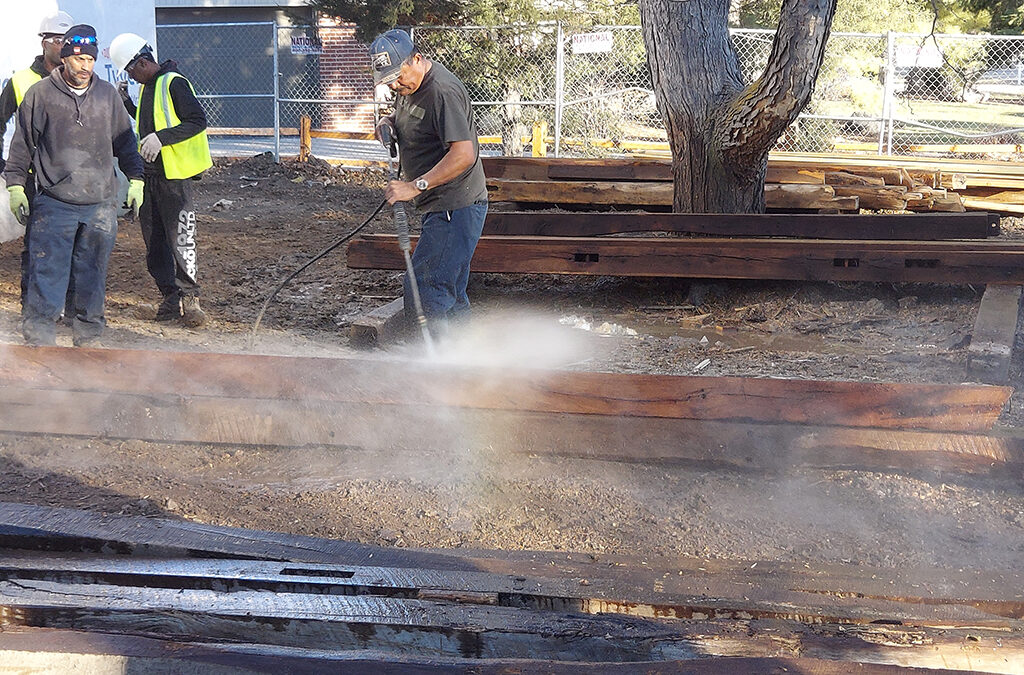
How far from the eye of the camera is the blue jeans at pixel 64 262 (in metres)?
5.86

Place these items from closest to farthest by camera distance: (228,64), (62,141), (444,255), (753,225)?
1. (444,255)
2. (62,141)
3. (753,225)
4. (228,64)

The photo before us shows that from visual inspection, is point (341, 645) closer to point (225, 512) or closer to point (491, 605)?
point (491, 605)

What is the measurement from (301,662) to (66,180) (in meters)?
4.35

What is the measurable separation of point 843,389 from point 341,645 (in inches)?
88.3

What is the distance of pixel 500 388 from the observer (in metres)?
4.24

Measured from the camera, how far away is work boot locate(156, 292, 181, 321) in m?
7.23

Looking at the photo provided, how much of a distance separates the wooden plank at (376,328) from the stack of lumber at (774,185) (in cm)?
360

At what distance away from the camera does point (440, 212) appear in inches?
217

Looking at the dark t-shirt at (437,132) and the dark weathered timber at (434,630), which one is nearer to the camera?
the dark weathered timber at (434,630)

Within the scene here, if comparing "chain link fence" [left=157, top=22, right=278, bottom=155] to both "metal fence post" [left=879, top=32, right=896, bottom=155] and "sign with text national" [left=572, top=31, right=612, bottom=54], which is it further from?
"metal fence post" [left=879, top=32, right=896, bottom=155]

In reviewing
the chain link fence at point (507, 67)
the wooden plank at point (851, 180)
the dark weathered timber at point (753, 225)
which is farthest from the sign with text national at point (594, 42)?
the dark weathered timber at point (753, 225)

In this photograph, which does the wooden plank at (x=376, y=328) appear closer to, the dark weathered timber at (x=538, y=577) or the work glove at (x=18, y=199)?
the work glove at (x=18, y=199)

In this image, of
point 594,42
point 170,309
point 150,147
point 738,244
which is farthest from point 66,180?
point 594,42

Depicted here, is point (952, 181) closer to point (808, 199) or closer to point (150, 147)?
point (808, 199)
